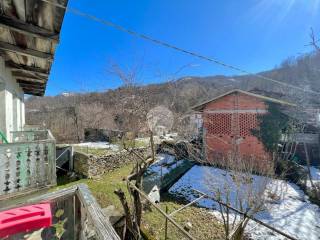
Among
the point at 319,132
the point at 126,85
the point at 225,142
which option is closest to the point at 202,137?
the point at 225,142

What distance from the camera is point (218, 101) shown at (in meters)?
15.9

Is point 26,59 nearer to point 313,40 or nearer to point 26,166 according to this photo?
point 26,166

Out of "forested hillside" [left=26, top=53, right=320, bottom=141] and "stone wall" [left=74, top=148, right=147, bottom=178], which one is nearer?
"forested hillside" [left=26, top=53, right=320, bottom=141]

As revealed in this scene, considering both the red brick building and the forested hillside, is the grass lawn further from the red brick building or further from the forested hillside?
the red brick building

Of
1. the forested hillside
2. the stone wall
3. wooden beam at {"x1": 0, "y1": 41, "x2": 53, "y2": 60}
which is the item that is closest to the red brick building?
the forested hillside

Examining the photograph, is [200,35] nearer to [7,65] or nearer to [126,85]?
[126,85]

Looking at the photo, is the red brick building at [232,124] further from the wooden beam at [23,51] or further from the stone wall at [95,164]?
the wooden beam at [23,51]

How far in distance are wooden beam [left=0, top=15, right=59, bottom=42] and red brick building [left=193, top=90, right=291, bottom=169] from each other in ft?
40.0

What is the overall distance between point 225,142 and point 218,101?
3.29m

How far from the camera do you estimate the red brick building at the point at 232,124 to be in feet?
47.6

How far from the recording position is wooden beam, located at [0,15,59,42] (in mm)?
2598

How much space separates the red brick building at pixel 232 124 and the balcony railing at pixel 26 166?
11.5 metres

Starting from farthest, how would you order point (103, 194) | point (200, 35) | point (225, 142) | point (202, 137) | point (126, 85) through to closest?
1. point (202, 137)
2. point (225, 142)
3. point (200, 35)
4. point (103, 194)
5. point (126, 85)

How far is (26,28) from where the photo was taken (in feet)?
8.89
